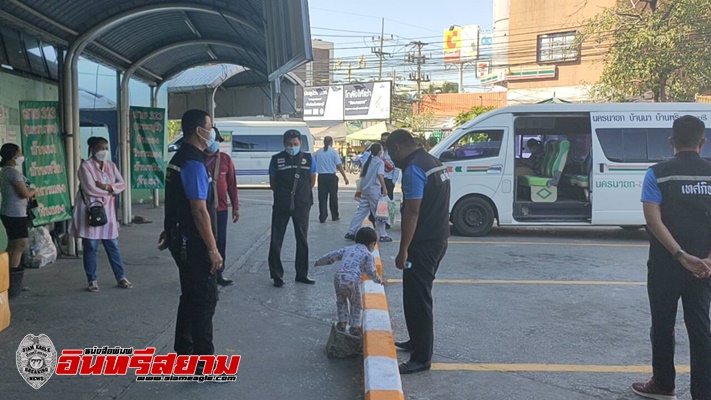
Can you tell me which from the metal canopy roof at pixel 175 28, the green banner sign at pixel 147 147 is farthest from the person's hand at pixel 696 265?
the green banner sign at pixel 147 147

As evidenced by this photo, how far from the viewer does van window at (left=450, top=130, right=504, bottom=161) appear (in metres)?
11.0

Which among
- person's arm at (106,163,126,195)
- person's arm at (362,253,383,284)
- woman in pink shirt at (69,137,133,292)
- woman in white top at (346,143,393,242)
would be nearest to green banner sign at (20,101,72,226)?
woman in pink shirt at (69,137,133,292)

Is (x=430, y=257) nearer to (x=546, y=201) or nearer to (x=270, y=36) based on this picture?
(x=270, y=36)

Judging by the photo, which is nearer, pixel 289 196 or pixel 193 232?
pixel 193 232

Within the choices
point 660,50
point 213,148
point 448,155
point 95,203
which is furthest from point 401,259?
point 660,50

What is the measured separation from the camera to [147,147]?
1155 centimetres

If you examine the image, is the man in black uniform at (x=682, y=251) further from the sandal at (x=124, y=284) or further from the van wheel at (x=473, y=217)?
the van wheel at (x=473, y=217)

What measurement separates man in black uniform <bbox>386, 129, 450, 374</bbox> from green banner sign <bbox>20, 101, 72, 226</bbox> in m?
5.10

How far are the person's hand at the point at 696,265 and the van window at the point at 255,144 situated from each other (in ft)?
62.6

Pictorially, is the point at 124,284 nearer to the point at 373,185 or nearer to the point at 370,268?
the point at 370,268

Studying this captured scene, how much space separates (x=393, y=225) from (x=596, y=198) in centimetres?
397

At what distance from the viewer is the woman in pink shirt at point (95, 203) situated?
6.44 meters

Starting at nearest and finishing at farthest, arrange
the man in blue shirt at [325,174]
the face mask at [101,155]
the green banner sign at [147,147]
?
the face mask at [101,155] < the green banner sign at [147,147] < the man in blue shirt at [325,174]

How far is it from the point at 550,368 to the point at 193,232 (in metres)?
2.97
